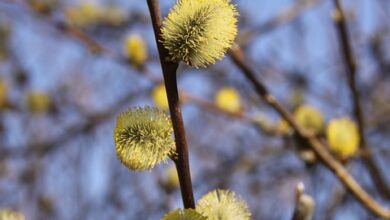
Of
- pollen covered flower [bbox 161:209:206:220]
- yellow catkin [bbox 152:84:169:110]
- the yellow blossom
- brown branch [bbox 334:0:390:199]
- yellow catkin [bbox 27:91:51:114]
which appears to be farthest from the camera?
the yellow blossom

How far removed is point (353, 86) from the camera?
1.95 m

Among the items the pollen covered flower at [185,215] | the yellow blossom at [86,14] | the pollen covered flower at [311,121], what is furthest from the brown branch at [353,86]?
the yellow blossom at [86,14]

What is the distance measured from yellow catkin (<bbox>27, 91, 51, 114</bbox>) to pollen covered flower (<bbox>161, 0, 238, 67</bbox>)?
2.25 m

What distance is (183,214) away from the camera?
0.78m

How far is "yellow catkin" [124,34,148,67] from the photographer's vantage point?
212cm

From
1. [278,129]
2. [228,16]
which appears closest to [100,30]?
[278,129]

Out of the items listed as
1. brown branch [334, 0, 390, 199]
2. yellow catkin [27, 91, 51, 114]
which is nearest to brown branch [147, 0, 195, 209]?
brown branch [334, 0, 390, 199]

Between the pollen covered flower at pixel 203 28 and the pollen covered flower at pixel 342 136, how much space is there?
0.92m

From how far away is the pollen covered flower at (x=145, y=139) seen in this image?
2.75 ft

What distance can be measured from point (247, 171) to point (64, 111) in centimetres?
141

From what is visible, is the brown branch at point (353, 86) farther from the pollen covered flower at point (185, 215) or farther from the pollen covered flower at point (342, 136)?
the pollen covered flower at point (185, 215)

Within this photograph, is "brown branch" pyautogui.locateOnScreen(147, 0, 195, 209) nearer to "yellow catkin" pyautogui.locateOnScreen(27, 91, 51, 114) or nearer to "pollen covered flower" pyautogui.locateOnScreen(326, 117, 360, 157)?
"pollen covered flower" pyautogui.locateOnScreen(326, 117, 360, 157)

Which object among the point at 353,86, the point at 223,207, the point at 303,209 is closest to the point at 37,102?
the point at 353,86

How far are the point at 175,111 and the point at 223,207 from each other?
0.58 ft
